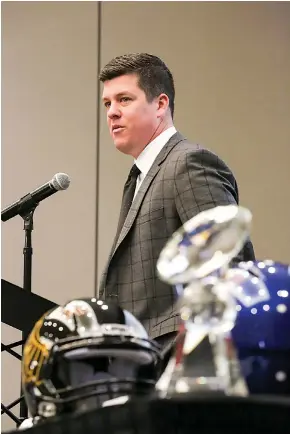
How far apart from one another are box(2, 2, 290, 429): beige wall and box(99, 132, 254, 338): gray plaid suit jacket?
6.21ft

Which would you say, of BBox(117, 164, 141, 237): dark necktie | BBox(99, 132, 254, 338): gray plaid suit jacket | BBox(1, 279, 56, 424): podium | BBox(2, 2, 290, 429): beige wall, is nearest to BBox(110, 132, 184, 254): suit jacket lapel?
BBox(99, 132, 254, 338): gray plaid suit jacket

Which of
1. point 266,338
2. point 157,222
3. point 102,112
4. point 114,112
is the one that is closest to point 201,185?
point 157,222

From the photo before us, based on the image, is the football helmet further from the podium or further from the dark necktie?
the dark necktie

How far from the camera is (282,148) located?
4086mm

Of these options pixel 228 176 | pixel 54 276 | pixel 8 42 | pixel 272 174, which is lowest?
pixel 228 176

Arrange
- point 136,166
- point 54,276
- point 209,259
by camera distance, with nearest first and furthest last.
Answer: point 209,259 → point 136,166 → point 54,276

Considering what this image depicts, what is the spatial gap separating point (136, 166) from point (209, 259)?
158 cm

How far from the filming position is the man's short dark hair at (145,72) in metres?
2.28

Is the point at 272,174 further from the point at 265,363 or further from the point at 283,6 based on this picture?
the point at 265,363

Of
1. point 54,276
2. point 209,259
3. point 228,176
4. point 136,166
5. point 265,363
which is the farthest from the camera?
point 54,276

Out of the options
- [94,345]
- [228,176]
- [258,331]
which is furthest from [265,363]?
[228,176]

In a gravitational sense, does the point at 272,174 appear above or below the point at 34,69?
below

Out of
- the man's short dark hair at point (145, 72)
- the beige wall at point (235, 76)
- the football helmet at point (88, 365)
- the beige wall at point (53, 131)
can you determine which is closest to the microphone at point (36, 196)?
the man's short dark hair at point (145, 72)

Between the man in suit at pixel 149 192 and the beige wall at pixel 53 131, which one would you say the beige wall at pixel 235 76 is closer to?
the beige wall at pixel 53 131
